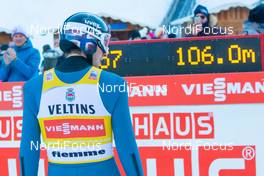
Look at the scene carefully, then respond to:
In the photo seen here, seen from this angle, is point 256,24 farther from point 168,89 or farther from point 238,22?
point 238,22

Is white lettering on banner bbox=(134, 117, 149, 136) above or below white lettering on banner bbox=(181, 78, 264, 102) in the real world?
below

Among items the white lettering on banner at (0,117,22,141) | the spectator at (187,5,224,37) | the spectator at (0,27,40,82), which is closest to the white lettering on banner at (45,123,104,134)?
the white lettering on banner at (0,117,22,141)

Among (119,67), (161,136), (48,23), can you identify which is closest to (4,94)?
(119,67)

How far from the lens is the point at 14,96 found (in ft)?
20.6

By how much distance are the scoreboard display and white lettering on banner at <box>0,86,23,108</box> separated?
0.81m

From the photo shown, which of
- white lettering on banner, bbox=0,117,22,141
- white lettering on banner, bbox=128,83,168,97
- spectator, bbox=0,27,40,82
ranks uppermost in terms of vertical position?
spectator, bbox=0,27,40,82

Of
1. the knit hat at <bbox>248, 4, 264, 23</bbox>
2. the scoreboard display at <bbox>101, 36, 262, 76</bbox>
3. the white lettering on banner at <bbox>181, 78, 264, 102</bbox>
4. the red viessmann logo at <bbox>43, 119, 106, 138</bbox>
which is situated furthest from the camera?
the knit hat at <bbox>248, 4, 264, 23</bbox>

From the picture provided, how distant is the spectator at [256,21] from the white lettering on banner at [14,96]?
2.32 metres

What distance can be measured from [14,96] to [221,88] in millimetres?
1818

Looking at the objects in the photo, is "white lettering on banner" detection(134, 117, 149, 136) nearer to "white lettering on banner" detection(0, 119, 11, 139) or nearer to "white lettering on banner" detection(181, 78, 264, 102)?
"white lettering on banner" detection(181, 78, 264, 102)

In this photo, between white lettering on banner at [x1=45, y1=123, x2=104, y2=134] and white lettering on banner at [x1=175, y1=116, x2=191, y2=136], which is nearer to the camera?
white lettering on banner at [x1=45, y1=123, x2=104, y2=134]

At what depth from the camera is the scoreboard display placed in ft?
20.3

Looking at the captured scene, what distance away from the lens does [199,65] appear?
627 cm

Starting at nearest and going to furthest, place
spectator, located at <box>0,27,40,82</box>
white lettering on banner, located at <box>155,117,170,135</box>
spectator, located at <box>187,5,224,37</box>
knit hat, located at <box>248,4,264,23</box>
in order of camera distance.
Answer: white lettering on banner, located at <box>155,117,170,135</box>, knit hat, located at <box>248,4,264,23</box>, spectator, located at <box>187,5,224,37</box>, spectator, located at <box>0,27,40,82</box>
